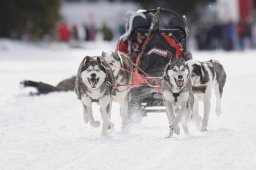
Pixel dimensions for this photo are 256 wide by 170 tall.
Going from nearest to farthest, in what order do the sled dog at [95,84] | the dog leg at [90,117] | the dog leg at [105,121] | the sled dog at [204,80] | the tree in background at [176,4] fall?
the sled dog at [95,84]
the dog leg at [105,121]
the dog leg at [90,117]
the sled dog at [204,80]
the tree in background at [176,4]

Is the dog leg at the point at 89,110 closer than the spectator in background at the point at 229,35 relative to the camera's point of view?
Yes

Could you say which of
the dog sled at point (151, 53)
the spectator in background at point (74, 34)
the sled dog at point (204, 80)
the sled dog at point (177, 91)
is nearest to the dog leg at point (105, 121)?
the sled dog at point (177, 91)

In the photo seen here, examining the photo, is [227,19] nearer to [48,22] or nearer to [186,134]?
[48,22]

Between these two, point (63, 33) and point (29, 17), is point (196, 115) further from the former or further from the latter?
point (29, 17)

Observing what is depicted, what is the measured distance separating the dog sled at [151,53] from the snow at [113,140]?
0.32 m

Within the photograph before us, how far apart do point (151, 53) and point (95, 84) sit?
1425 millimetres

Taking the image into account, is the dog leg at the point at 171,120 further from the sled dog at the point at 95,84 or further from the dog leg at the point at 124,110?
the dog leg at the point at 124,110

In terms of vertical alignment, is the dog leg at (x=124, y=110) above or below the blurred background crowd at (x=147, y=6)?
below

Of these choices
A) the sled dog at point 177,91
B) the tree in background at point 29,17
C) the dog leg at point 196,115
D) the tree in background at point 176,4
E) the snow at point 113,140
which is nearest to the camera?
the snow at point 113,140

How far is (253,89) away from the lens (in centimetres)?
1326

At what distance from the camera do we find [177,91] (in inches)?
312

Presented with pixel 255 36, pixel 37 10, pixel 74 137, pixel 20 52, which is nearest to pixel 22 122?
pixel 74 137

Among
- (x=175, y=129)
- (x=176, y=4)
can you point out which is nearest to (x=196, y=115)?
(x=175, y=129)

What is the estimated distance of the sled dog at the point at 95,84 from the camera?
7980 millimetres
